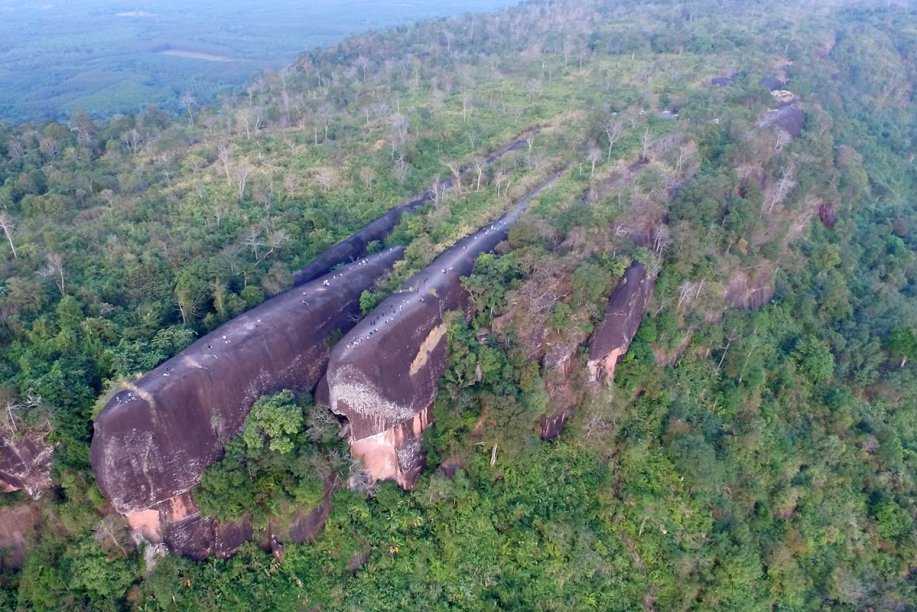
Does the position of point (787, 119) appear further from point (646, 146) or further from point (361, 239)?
point (361, 239)

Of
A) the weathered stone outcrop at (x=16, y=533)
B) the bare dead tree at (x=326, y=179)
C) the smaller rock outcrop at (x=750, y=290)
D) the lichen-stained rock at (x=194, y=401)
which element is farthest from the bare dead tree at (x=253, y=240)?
the smaller rock outcrop at (x=750, y=290)

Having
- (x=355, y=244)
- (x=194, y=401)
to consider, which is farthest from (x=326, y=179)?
(x=194, y=401)

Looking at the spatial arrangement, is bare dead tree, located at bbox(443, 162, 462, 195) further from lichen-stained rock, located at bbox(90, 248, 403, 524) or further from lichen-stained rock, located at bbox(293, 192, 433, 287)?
lichen-stained rock, located at bbox(90, 248, 403, 524)

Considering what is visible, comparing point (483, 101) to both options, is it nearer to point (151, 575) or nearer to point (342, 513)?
point (342, 513)

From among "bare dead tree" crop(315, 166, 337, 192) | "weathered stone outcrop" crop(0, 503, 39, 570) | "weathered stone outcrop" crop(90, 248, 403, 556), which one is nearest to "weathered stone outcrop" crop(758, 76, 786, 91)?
"bare dead tree" crop(315, 166, 337, 192)

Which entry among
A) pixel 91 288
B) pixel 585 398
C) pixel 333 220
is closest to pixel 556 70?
pixel 333 220

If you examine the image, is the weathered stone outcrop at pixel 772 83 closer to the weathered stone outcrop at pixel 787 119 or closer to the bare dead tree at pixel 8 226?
the weathered stone outcrop at pixel 787 119
